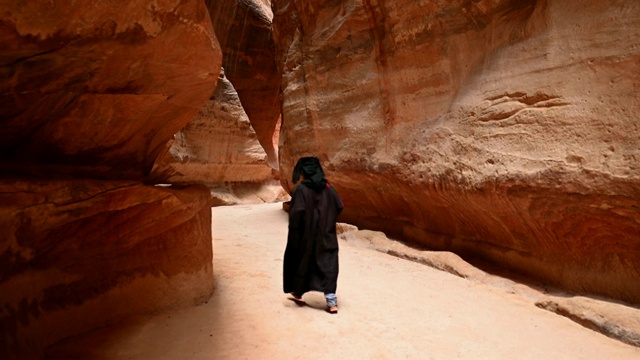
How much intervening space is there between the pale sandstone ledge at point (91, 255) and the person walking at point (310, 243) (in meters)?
0.80

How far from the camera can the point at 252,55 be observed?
14914 millimetres

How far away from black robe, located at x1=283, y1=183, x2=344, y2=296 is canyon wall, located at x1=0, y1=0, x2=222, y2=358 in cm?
81

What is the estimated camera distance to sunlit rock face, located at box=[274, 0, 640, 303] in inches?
143

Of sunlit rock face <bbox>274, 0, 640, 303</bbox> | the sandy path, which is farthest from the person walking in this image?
sunlit rock face <bbox>274, 0, 640, 303</bbox>

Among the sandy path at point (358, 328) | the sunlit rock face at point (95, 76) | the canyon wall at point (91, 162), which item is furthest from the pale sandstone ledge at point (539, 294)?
the sunlit rock face at point (95, 76)

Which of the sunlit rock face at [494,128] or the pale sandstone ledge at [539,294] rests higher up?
the sunlit rock face at [494,128]

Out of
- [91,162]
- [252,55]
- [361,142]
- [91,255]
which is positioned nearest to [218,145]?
[252,55]

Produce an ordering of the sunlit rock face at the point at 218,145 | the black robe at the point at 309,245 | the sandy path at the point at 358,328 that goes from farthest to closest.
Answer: the sunlit rock face at the point at 218,145, the black robe at the point at 309,245, the sandy path at the point at 358,328

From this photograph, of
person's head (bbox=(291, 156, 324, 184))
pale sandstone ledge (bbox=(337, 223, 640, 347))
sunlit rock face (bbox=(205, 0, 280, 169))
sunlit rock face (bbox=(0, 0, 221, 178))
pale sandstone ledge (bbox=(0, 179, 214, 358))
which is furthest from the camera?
sunlit rock face (bbox=(205, 0, 280, 169))

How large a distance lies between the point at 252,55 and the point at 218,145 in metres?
4.92

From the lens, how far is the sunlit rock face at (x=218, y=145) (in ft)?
35.8

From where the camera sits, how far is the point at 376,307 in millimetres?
3512

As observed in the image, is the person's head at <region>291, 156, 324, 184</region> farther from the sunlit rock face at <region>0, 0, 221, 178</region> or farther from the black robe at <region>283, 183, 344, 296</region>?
the sunlit rock face at <region>0, 0, 221, 178</region>

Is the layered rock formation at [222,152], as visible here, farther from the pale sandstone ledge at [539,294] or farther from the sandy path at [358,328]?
Result: the sandy path at [358,328]
